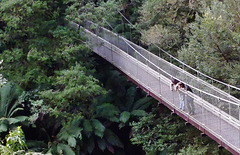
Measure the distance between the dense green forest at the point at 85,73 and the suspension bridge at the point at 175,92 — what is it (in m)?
0.69

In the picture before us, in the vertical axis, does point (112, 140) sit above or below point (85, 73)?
below

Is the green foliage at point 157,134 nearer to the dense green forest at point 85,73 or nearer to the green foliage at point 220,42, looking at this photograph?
the dense green forest at point 85,73

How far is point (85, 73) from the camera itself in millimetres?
13016

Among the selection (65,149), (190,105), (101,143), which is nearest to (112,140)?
(101,143)

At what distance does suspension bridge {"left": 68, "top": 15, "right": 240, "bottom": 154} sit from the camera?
8.69 m

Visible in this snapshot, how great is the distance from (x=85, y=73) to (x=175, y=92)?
155 inches

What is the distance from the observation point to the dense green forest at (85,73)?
10969mm

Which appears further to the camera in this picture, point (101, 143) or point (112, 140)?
point (112, 140)

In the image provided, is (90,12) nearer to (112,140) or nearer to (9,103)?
(9,103)

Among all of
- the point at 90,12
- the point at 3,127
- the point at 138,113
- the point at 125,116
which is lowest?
the point at 125,116

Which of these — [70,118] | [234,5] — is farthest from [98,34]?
[234,5]

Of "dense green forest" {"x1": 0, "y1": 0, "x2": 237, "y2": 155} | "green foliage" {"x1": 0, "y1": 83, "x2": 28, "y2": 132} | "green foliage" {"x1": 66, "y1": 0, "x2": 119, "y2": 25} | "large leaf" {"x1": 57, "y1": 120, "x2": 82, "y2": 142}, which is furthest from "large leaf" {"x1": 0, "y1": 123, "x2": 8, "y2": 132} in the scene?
"green foliage" {"x1": 66, "y1": 0, "x2": 119, "y2": 25}

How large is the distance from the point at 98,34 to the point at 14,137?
935 centimetres

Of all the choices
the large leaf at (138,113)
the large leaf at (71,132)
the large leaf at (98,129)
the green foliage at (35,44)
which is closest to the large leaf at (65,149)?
the large leaf at (71,132)
